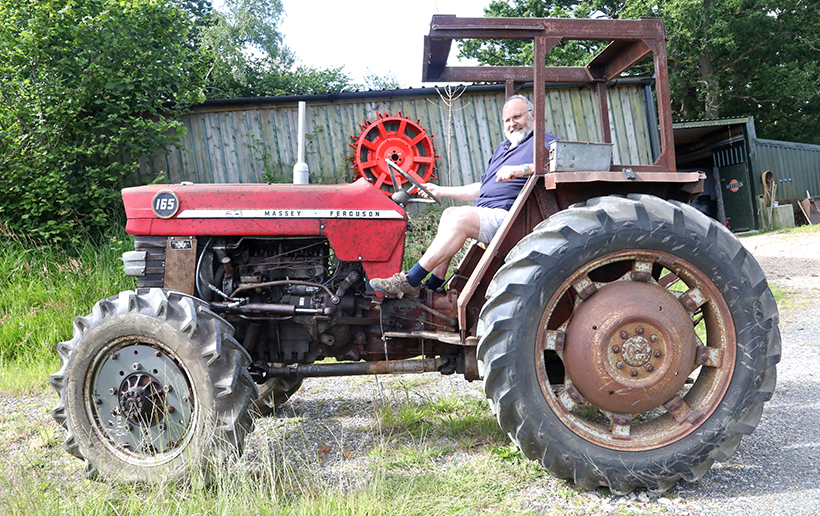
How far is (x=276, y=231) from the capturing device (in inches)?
117

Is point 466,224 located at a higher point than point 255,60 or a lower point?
lower

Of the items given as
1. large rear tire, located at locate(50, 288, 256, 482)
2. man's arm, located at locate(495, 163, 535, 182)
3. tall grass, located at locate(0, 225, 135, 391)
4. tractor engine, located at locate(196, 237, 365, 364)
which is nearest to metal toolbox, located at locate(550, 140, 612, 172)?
man's arm, located at locate(495, 163, 535, 182)

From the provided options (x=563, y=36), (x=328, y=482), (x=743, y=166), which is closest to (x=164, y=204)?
(x=328, y=482)

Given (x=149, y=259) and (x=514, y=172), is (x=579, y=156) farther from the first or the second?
(x=149, y=259)

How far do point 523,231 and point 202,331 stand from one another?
1.65 meters

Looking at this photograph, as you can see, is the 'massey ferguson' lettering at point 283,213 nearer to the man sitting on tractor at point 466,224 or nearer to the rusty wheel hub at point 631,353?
the man sitting on tractor at point 466,224

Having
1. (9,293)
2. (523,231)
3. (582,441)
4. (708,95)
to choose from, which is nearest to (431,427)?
(582,441)

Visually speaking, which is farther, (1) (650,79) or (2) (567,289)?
(1) (650,79)

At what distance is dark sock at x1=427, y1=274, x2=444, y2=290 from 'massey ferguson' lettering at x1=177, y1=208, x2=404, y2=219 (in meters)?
0.51

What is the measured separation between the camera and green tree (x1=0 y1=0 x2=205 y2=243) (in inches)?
237

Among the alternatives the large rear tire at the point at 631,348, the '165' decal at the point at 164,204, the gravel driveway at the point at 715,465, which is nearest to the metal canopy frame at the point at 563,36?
the large rear tire at the point at 631,348

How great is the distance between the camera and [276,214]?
2.98 m

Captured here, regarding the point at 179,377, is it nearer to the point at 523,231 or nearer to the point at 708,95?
the point at 523,231

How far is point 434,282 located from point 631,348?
3.77 ft
